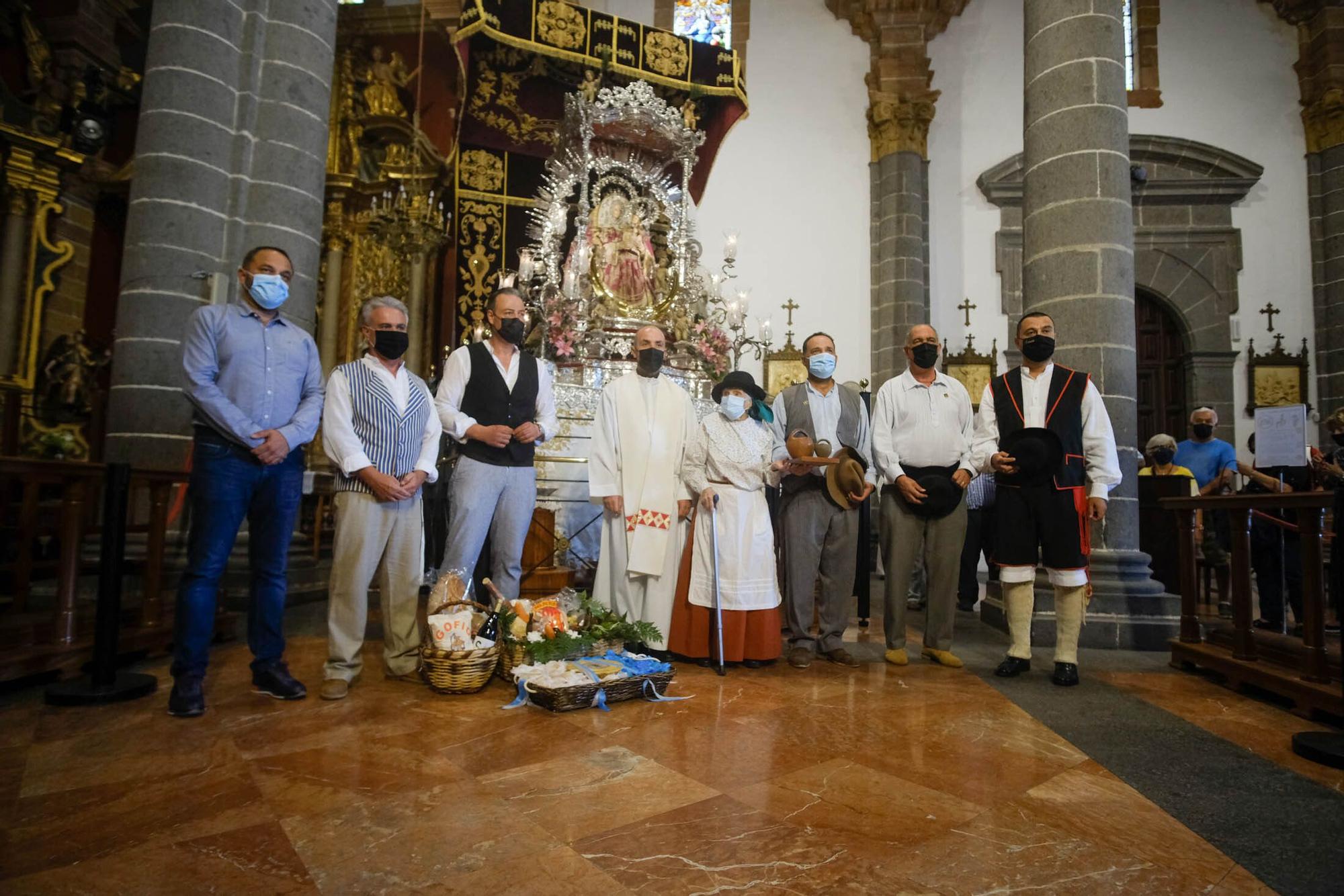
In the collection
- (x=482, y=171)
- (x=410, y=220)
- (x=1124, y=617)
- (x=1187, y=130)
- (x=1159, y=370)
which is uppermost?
(x=1187, y=130)

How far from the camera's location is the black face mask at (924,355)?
14.5ft

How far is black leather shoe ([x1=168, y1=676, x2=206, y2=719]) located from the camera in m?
3.01

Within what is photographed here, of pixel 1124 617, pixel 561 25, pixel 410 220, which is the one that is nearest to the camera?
pixel 1124 617

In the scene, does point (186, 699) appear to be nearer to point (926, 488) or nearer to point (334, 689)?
point (334, 689)

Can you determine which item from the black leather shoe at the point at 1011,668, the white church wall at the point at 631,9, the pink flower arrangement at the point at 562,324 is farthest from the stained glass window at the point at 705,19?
the black leather shoe at the point at 1011,668

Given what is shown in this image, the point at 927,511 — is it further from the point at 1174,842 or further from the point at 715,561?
the point at 1174,842

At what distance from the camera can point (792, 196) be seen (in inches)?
496

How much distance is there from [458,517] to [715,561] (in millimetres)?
1372

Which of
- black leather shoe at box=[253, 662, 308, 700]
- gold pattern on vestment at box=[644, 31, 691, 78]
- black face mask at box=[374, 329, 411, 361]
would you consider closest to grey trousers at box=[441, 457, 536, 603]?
black face mask at box=[374, 329, 411, 361]

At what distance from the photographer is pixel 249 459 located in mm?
3289

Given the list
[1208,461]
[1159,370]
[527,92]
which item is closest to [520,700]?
[1208,461]

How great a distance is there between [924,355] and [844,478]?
33.5 inches

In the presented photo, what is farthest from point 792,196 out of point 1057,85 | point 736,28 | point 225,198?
point 225,198

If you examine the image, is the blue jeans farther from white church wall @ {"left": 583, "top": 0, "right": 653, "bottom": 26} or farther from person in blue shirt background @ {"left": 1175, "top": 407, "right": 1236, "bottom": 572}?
white church wall @ {"left": 583, "top": 0, "right": 653, "bottom": 26}
